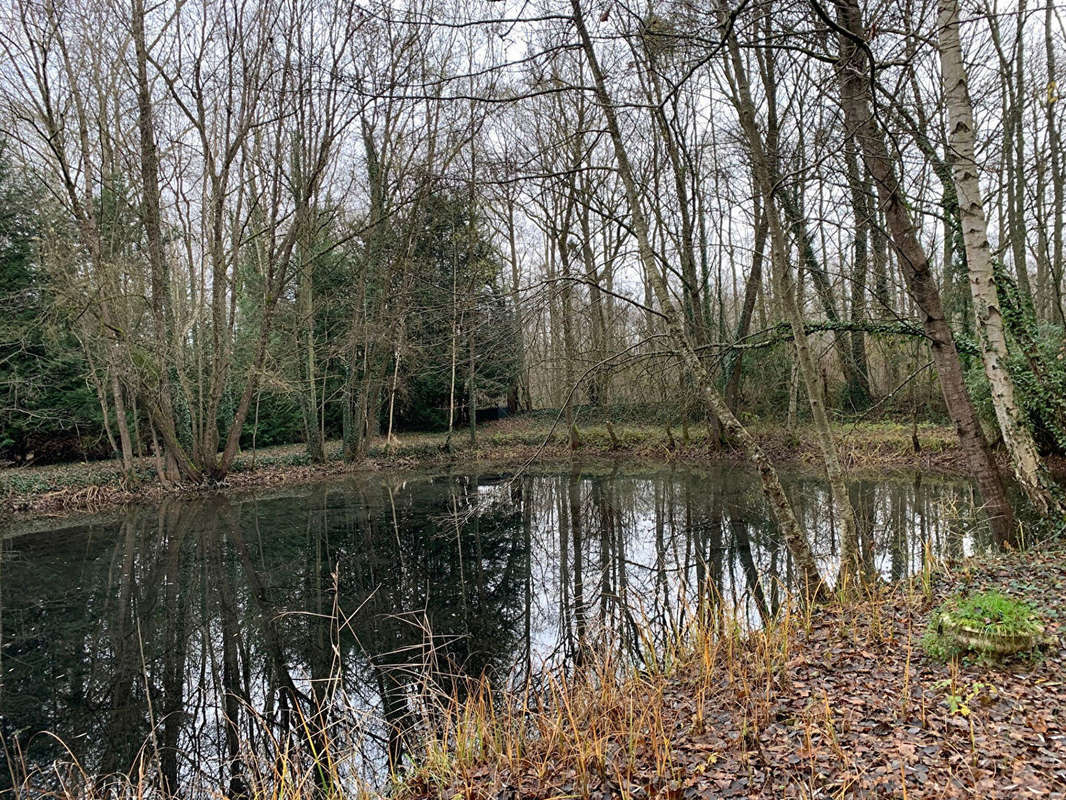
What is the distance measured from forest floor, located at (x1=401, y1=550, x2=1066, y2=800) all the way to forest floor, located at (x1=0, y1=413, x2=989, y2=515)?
6.48m

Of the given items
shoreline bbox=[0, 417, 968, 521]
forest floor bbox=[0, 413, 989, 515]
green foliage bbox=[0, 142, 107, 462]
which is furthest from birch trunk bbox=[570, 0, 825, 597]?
green foliage bbox=[0, 142, 107, 462]

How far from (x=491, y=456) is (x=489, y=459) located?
32cm

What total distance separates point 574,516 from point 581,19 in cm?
810

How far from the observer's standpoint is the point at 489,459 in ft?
65.0

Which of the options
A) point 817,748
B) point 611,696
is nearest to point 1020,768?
point 817,748

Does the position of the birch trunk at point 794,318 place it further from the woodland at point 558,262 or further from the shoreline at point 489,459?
the shoreline at point 489,459

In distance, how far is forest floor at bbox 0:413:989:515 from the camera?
526 inches

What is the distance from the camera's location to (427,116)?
729 inches

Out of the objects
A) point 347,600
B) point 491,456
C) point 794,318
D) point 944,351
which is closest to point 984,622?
point 794,318

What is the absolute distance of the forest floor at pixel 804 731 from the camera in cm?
258

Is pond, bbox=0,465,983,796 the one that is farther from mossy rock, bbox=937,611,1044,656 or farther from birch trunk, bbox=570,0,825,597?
mossy rock, bbox=937,611,1044,656

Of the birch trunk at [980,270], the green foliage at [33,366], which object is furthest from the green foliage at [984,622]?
the green foliage at [33,366]

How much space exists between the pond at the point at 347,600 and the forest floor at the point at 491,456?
1724 mm

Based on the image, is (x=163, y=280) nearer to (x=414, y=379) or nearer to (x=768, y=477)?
(x=414, y=379)
